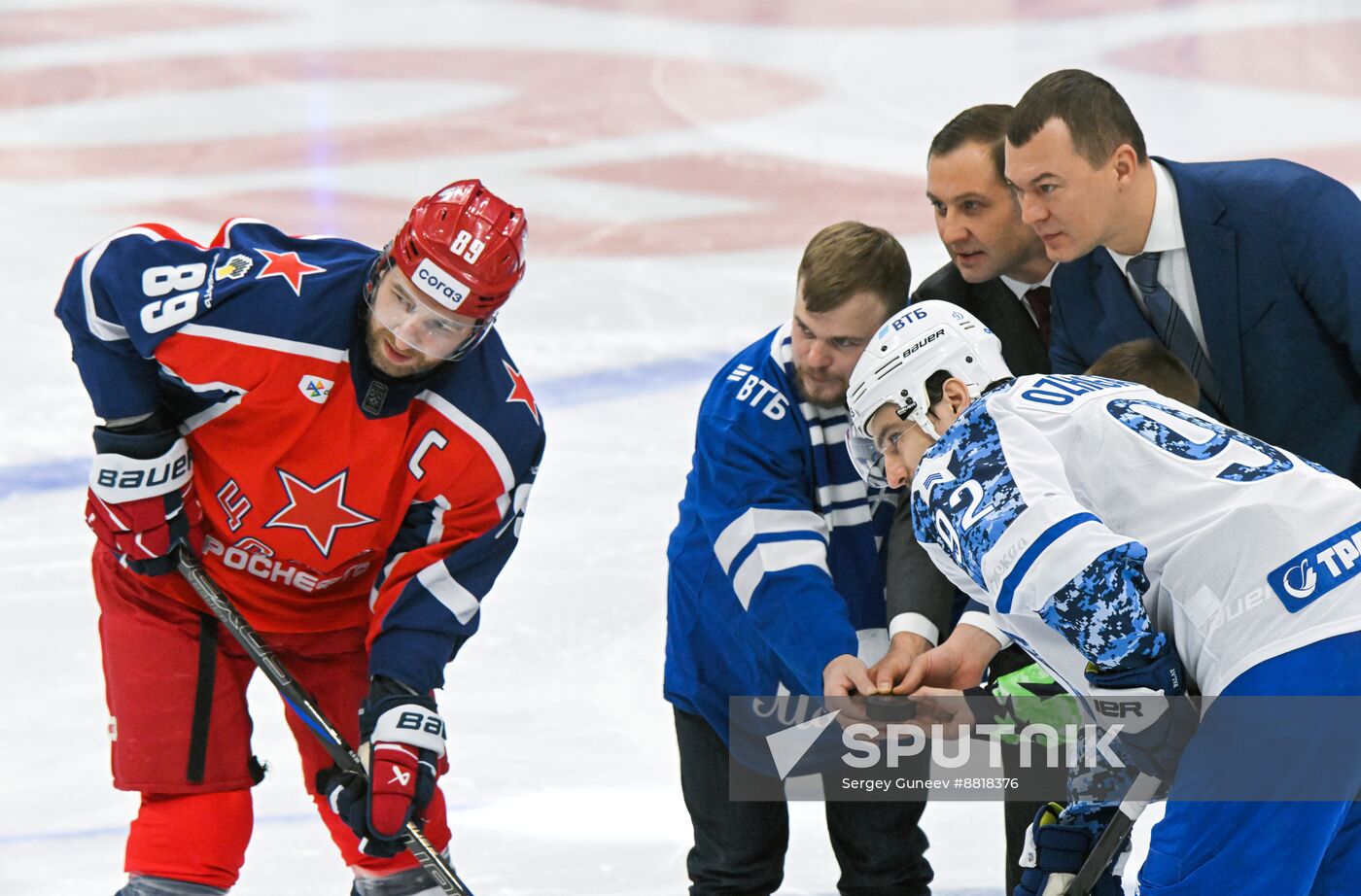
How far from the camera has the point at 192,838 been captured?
107 inches

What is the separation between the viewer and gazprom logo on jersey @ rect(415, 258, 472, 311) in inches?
102

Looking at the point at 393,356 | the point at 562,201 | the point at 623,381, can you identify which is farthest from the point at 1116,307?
the point at 562,201

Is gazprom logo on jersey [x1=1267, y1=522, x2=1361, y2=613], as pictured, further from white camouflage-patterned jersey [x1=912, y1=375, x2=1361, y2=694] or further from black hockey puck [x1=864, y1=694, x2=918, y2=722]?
black hockey puck [x1=864, y1=694, x2=918, y2=722]

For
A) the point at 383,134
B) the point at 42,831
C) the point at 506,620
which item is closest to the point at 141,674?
the point at 42,831

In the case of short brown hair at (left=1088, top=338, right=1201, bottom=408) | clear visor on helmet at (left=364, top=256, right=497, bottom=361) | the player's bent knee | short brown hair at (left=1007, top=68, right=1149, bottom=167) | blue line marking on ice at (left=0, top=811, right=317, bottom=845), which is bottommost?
blue line marking on ice at (left=0, top=811, right=317, bottom=845)

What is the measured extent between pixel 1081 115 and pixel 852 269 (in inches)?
17.7

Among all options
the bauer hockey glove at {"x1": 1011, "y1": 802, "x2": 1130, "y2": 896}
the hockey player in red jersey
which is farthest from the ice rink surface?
the bauer hockey glove at {"x1": 1011, "y1": 802, "x2": 1130, "y2": 896}

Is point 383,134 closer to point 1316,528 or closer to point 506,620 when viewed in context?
point 506,620

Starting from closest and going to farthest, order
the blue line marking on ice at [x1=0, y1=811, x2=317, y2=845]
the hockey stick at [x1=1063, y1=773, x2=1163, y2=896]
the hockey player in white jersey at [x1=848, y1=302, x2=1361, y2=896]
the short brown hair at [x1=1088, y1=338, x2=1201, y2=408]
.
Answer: the hockey player in white jersey at [x1=848, y1=302, x2=1361, y2=896] < the hockey stick at [x1=1063, y1=773, x2=1163, y2=896] < the short brown hair at [x1=1088, y1=338, x2=1201, y2=408] < the blue line marking on ice at [x1=0, y1=811, x2=317, y2=845]

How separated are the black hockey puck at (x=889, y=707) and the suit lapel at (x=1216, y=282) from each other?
0.73 meters

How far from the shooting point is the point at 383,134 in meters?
7.69

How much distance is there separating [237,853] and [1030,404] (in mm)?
1479

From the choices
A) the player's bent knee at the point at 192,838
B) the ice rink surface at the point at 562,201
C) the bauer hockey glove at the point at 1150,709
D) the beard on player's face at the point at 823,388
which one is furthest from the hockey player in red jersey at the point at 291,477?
the bauer hockey glove at the point at 1150,709

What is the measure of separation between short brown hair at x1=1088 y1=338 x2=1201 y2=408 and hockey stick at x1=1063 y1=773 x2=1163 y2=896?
56 cm
